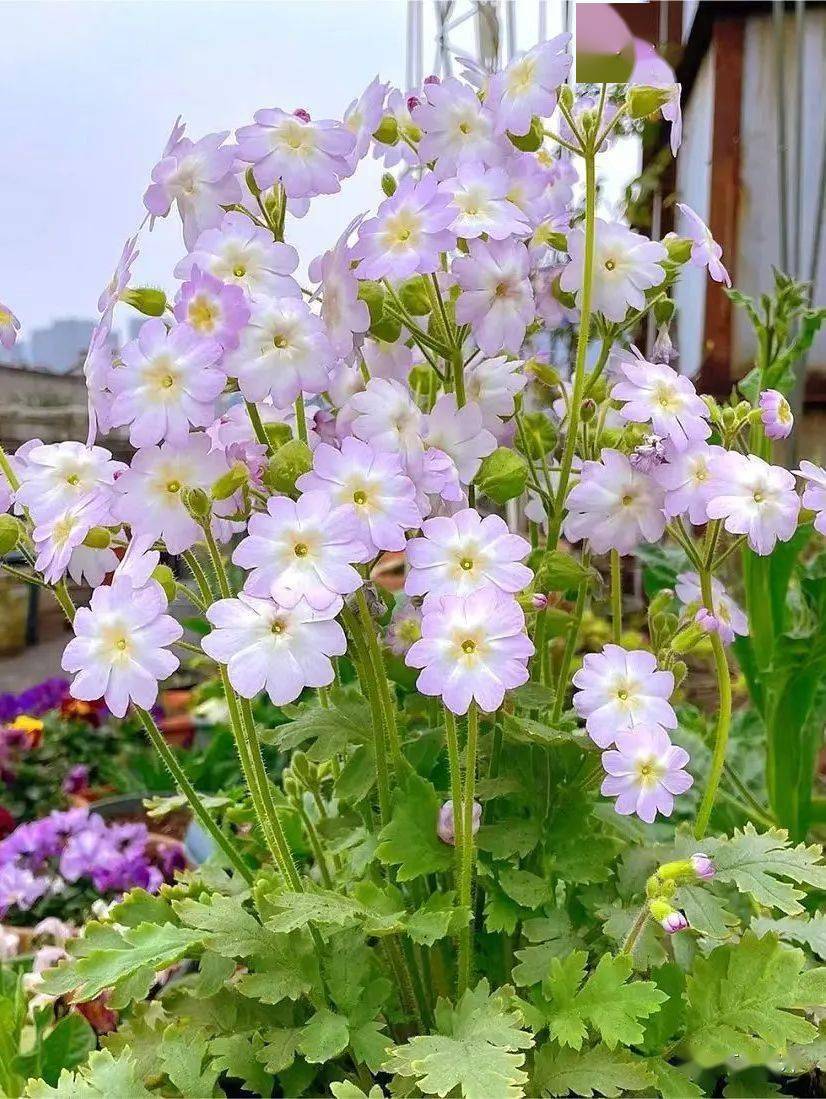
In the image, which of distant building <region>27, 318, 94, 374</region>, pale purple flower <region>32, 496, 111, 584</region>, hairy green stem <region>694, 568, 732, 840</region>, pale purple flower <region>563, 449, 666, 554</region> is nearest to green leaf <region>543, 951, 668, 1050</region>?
hairy green stem <region>694, 568, 732, 840</region>

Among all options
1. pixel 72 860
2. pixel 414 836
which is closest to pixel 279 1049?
pixel 414 836

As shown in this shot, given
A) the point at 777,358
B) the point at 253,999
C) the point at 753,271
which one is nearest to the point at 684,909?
the point at 253,999

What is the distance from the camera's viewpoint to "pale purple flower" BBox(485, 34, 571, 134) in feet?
1.80

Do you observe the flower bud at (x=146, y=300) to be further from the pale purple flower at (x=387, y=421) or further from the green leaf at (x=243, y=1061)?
the green leaf at (x=243, y=1061)

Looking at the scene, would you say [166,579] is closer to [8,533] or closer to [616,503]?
[8,533]

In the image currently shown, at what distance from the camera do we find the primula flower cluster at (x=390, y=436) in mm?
470

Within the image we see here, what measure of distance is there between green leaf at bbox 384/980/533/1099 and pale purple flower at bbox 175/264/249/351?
0.35 m

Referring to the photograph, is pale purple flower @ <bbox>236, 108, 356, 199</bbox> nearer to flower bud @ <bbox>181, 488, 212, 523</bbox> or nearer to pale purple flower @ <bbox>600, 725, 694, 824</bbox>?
flower bud @ <bbox>181, 488, 212, 523</bbox>

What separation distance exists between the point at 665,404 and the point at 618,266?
0.29 ft

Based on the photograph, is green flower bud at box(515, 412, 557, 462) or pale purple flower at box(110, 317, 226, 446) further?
green flower bud at box(515, 412, 557, 462)

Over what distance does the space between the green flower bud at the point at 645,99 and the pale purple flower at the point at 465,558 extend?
0.26 meters

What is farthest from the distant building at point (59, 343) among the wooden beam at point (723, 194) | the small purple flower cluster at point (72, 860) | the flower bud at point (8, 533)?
the flower bud at point (8, 533)

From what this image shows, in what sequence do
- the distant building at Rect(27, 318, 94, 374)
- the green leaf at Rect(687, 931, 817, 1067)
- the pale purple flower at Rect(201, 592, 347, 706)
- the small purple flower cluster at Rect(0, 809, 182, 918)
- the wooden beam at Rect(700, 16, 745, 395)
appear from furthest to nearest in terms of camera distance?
1. the wooden beam at Rect(700, 16, 745, 395)
2. the distant building at Rect(27, 318, 94, 374)
3. the small purple flower cluster at Rect(0, 809, 182, 918)
4. the green leaf at Rect(687, 931, 817, 1067)
5. the pale purple flower at Rect(201, 592, 347, 706)

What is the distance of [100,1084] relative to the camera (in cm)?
55
